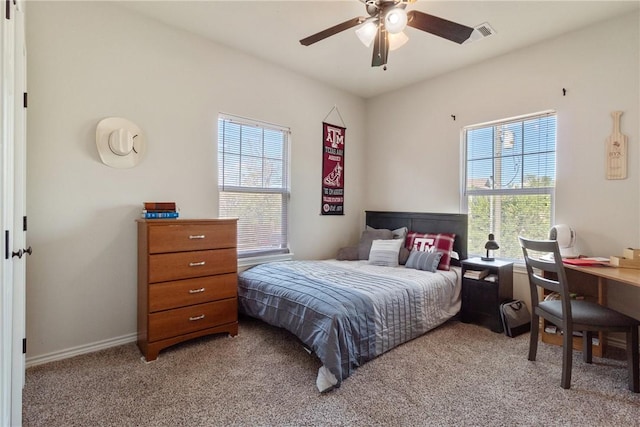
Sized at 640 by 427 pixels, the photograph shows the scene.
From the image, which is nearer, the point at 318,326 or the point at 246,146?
the point at 318,326

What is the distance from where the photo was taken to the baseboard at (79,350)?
2.29 meters

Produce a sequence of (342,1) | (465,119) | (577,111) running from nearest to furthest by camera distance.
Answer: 1. (342,1)
2. (577,111)
3. (465,119)

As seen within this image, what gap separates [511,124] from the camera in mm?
3355

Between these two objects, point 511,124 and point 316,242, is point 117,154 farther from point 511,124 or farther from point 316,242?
point 511,124

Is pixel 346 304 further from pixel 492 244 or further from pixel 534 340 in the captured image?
pixel 492 244

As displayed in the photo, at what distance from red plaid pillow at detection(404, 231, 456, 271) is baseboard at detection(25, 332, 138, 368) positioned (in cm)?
296

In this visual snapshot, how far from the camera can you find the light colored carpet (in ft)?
5.75

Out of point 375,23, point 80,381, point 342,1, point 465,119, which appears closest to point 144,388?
point 80,381

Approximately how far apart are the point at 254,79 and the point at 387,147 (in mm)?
1988

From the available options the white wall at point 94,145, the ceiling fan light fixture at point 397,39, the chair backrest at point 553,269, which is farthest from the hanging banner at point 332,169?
the chair backrest at point 553,269

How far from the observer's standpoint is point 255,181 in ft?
11.6

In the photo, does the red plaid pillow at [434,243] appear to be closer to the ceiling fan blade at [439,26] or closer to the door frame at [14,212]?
the ceiling fan blade at [439,26]

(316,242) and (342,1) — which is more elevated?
(342,1)

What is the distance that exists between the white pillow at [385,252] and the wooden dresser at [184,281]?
162cm
